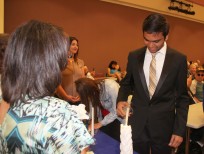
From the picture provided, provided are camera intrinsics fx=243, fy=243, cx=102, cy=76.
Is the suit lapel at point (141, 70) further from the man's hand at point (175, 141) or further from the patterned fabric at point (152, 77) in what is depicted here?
the man's hand at point (175, 141)

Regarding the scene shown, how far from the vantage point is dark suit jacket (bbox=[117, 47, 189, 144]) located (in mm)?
1691

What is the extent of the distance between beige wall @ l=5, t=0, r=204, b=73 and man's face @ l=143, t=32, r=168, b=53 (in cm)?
399

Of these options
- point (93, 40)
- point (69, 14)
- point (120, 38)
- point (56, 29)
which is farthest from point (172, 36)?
point (56, 29)

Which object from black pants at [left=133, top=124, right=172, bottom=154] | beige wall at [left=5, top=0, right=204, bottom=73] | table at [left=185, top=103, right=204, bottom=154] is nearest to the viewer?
black pants at [left=133, top=124, right=172, bottom=154]

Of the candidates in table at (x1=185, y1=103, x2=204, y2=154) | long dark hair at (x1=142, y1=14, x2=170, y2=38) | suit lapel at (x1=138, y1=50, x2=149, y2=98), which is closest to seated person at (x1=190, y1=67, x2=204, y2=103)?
table at (x1=185, y1=103, x2=204, y2=154)

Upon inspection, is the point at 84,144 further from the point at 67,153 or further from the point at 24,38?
the point at 24,38

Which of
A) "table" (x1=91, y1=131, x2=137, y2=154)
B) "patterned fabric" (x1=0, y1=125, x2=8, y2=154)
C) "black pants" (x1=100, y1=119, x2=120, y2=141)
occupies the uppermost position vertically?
"patterned fabric" (x1=0, y1=125, x2=8, y2=154)

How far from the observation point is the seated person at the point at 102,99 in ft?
6.72

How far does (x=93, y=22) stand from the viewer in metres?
6.62

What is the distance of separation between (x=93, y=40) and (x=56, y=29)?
6.02 metres

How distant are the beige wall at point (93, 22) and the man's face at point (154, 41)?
3989 mm

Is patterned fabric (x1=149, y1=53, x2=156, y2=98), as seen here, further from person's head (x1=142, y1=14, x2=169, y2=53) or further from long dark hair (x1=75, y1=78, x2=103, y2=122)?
long dark hair (x1=75, y1=78, x2=103, y2=122)

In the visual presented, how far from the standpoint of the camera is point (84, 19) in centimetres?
641

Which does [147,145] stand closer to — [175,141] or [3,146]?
[175,141]
